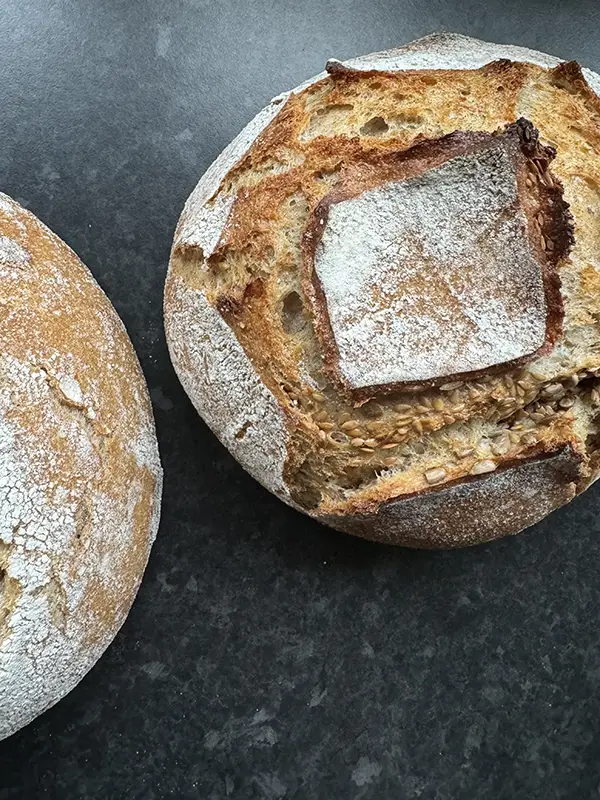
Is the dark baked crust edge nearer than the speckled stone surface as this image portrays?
Yes

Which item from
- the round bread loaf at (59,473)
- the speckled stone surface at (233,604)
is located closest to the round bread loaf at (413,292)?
the round bread loaf at (59,473)

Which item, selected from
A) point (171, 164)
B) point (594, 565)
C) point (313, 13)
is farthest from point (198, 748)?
point (313, 13)

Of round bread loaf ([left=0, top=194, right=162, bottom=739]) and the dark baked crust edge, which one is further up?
round bread loaf ([left=0, top=194, right=162, bottom=739])

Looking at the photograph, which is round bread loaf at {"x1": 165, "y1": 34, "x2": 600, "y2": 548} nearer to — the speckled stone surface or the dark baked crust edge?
the dark baked crust edge

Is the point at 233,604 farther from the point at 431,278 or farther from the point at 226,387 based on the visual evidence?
the point at 431,278

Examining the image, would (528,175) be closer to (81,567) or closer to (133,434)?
(133,434)

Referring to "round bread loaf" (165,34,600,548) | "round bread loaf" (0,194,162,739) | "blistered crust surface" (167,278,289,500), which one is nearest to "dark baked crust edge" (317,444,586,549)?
"round bread loaf" (165,34,600,548)
